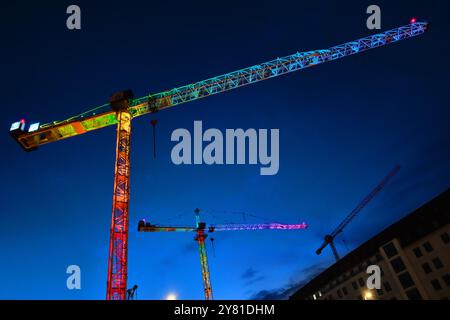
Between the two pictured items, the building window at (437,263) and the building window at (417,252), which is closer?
the building window at (437,263)

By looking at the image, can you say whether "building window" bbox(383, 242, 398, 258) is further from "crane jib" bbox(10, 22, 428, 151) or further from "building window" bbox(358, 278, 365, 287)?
"crane jib" bbox(10, 22, 428, 151)

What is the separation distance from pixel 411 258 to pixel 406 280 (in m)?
3.39

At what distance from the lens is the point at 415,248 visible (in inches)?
1852

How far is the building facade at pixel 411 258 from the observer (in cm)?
4275

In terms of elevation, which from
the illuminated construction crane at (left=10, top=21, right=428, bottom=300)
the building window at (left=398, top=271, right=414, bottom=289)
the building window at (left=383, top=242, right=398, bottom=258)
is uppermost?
the illuminated construction crane at (left=10, top=21, right=428, bottom=300)

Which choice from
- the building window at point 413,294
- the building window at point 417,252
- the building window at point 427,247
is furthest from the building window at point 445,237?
the building window at point 413,294

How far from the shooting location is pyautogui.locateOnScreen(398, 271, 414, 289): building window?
4706cm

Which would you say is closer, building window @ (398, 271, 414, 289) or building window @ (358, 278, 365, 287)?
building window @ (398, 271, 414, 289)

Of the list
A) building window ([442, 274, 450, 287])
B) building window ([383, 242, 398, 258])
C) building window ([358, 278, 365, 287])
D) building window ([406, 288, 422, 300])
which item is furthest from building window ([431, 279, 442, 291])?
building window ([358, 278, 365, 287])

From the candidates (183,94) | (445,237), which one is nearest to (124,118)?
(183,94)

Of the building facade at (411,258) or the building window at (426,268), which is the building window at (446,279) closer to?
the building facade at (411,258)

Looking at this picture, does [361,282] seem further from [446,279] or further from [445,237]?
[445,237]

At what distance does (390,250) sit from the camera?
167 ft
